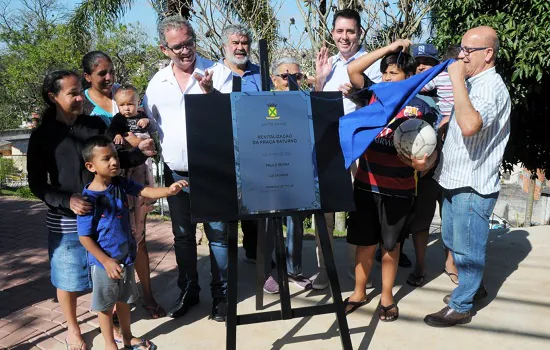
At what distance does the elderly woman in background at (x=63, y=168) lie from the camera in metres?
2.72

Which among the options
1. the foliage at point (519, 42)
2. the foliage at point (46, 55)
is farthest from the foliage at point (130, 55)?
the foliage at point (519, 42)

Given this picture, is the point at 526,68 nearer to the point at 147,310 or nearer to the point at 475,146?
the point at 475,146

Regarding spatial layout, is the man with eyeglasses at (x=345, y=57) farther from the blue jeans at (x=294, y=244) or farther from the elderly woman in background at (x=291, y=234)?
the blue jeans at (x=294, y=244)

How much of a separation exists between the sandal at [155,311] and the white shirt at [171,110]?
42.9 inches

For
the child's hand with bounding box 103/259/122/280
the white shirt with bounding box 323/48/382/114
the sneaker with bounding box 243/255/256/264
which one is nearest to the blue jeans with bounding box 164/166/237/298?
the child's hand with bounding box 103/259/122/280

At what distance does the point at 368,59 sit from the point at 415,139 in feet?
1.88

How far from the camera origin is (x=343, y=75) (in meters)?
3.57

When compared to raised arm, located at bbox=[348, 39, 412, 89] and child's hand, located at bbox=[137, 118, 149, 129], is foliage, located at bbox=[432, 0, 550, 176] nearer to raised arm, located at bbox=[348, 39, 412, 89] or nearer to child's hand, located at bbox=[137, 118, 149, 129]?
raised arm, located at bbox=[348, 39, 412, 89]

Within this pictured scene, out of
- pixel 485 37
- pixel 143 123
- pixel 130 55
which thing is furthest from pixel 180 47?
pixel 130 55

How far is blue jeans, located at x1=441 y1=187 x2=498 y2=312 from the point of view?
9.94 feet

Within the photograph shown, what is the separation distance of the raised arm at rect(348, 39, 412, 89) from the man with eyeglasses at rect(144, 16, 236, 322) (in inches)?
37.4

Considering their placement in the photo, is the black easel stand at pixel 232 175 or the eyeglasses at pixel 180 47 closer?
the black easel stand at pixel 232 175

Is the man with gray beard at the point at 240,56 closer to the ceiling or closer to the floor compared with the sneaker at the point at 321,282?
closer to the ceiling

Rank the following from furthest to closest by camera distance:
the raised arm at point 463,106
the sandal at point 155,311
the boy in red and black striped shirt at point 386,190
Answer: the sandal at point 155,311
the boy in red and black striped shirt at point 386,190
the raised arm at point 463,106
